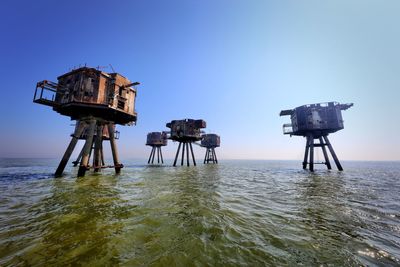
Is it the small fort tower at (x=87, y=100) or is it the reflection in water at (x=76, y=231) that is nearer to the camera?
the reflection in water at (x=76, y=231)

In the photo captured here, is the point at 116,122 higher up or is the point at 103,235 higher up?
the point at 116,122

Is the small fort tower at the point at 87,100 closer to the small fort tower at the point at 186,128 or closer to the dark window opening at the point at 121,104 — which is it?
the dark window opening at the point at 121,104

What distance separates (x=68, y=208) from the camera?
5.32m

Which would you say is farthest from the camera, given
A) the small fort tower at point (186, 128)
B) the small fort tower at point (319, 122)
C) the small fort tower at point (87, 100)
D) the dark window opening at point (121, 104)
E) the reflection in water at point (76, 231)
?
the small fort tower at point (186, 128)

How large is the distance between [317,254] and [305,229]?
→ 125 centimetres

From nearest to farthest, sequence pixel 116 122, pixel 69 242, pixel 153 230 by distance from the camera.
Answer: pixel 69 242 → pixel 153 230 → pixel 116 122

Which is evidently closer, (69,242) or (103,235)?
(69,242)

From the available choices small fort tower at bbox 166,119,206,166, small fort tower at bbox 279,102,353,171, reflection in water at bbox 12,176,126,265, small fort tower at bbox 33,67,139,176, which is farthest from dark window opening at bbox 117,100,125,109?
small fort tower at bbox 279,102,353,171

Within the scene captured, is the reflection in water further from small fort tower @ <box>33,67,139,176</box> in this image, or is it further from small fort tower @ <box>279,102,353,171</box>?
small fort tower @ <box>279,102,353,171</box>

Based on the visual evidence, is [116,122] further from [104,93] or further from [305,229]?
[305,229]

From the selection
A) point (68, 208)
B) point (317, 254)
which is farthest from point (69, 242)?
point (317, 254)

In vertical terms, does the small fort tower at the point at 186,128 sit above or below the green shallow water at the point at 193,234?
above

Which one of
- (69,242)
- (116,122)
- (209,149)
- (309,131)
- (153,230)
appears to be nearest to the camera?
(69,242)

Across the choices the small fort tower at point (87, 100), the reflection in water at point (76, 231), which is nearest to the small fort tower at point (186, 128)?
the small fort tower at point (87, 100)
